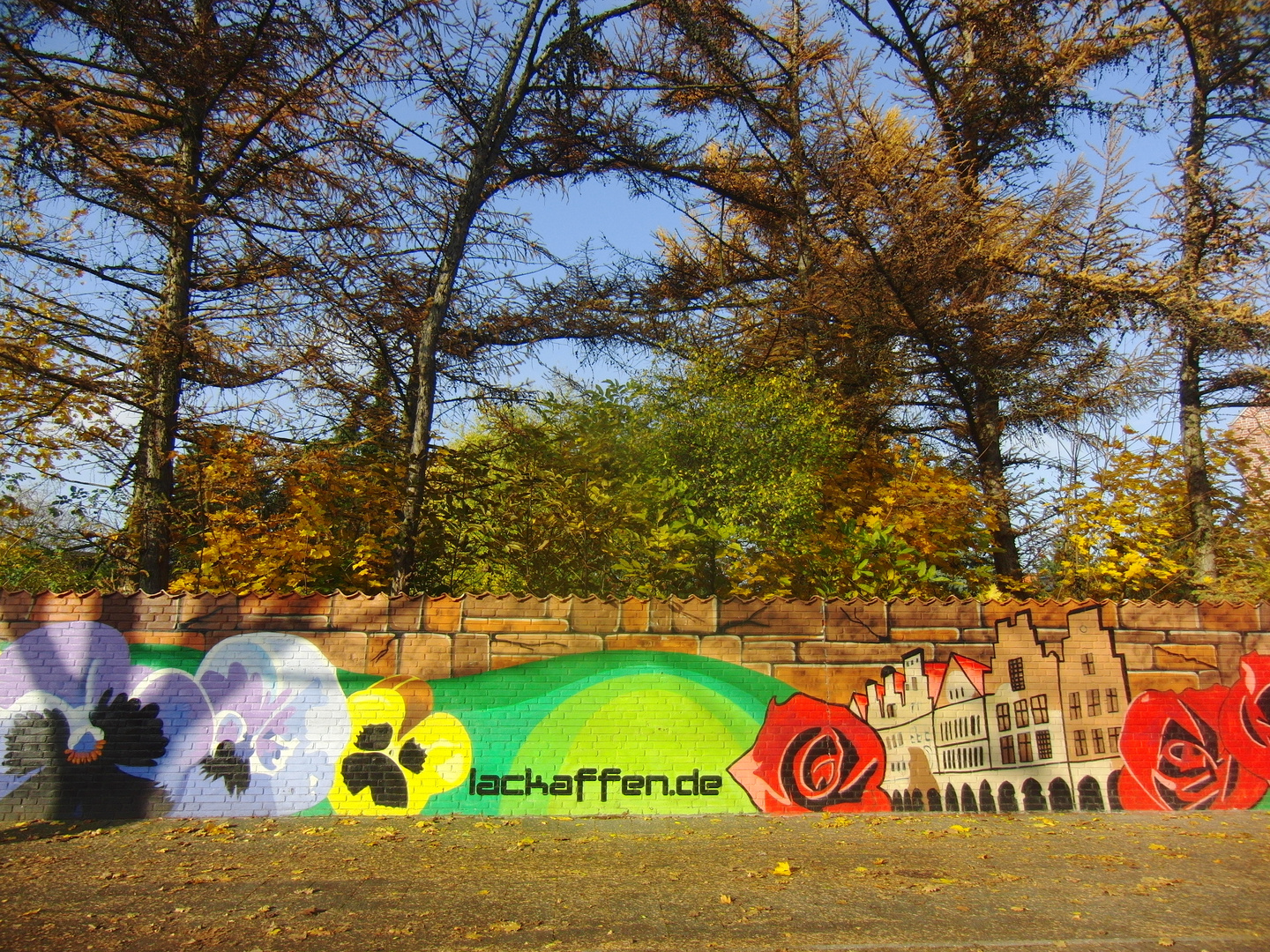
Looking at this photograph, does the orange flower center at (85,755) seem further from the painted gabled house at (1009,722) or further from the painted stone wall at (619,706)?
the painted gabled house at (1009,722)

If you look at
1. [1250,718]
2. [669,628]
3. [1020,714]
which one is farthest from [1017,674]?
[669,628]

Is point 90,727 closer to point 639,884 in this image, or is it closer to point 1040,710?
point 639,884

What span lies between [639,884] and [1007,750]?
4.27m

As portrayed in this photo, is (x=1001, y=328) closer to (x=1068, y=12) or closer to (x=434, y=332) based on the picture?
(x=1068, y=12)

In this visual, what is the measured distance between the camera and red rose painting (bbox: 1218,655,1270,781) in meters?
8.38

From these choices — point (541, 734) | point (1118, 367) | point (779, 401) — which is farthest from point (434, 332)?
point (1118, 367)

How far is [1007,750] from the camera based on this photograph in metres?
8.15

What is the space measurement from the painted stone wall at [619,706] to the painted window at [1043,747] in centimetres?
3

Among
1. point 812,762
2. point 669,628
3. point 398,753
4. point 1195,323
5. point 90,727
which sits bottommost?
point 812,762

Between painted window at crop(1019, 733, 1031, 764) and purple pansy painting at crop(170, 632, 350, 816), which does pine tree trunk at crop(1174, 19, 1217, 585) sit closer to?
painted window at crop(1019, 733, 1031, 764)

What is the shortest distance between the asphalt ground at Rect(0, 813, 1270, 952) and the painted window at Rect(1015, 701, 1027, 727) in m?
0.87

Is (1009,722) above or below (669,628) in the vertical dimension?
below

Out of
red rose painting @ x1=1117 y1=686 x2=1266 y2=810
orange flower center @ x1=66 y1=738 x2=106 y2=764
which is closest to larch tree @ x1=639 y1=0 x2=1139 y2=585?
red rose painting @ x1=1117 y1=686 x2=1266 y2=810

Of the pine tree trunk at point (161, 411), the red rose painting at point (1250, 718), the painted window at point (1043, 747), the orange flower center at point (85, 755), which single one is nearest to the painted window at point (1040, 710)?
the painted window at point (1043, 747)
